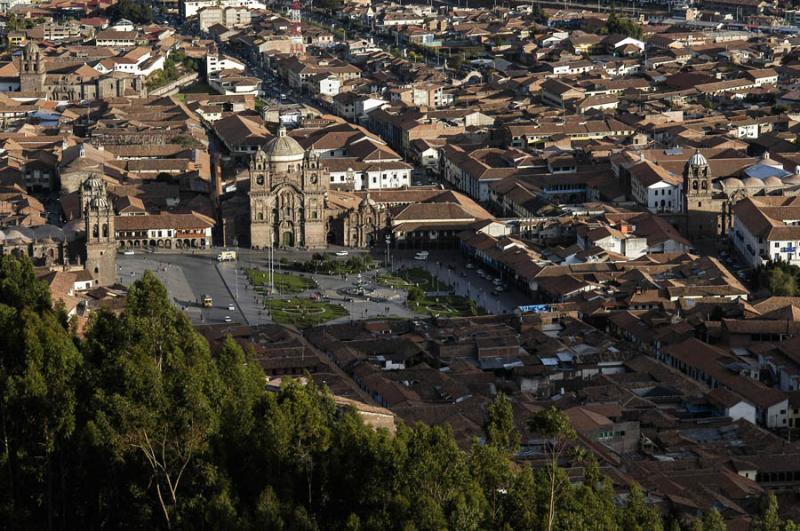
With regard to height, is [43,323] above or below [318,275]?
above

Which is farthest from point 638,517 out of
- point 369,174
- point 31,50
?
point 31,50

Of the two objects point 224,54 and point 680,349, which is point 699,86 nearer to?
point 224,54

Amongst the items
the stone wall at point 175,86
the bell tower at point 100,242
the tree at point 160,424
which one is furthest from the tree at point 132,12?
the tree at point 160,424

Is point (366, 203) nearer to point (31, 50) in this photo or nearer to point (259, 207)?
point (259, 207)

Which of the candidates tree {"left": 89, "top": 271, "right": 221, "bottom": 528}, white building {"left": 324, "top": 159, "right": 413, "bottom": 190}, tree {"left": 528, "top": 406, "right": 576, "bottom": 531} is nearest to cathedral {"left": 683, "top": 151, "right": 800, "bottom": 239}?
white building {"left": 324, "top": 159, "right": 413, "bottom": 190}

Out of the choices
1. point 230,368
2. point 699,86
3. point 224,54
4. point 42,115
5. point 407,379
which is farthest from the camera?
point 224,54

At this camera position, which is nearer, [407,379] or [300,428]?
A: [300,428]

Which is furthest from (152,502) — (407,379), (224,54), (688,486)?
(224,54)
